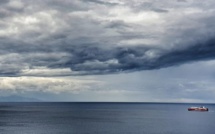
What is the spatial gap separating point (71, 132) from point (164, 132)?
49530mm

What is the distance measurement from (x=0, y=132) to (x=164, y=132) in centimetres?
8809

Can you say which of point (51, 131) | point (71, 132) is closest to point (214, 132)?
point (71, 132)

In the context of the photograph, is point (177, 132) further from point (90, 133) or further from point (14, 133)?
point (14, 133)

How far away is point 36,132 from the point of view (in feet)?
528

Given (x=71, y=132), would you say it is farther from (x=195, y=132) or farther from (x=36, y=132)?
(x=195, y=132)

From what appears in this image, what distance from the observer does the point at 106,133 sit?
15712 cm

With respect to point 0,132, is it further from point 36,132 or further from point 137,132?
point 137,132

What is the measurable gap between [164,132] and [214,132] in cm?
2640

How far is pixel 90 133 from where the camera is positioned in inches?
6196

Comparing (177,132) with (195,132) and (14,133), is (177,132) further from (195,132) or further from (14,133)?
(14,133)

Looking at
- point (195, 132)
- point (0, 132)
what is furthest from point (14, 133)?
point (195, 132)

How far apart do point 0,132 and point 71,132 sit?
127 feet

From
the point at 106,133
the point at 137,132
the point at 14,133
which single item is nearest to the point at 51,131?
the point at 14,133

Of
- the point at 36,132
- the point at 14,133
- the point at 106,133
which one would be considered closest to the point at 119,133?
the point at 106,133
